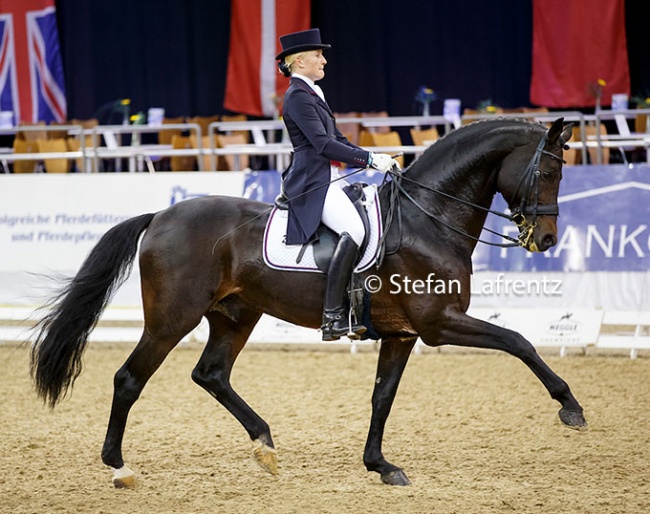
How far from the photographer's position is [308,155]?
5.02 m

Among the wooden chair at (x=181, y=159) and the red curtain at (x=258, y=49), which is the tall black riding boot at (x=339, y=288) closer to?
the wooden chair at (x=181, y=159)

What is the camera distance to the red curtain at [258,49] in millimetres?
16141

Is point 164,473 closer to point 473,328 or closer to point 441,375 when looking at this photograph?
point 473,328

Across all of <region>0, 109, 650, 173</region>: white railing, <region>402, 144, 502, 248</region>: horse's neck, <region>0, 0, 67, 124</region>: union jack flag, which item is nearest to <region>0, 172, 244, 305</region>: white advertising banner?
<region>0, 109, 650, 173</region>: white railing

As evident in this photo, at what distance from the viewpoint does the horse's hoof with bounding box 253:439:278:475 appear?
16.7ft

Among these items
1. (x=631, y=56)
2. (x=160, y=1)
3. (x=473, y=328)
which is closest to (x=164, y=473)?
(x=473, y=328)

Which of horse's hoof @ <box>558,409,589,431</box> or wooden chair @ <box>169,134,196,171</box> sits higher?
wooden chair @ <box>169,134,196,171</box>

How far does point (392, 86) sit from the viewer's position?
1680cm

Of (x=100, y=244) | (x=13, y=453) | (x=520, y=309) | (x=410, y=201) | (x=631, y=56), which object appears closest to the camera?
(x=410, y=201)

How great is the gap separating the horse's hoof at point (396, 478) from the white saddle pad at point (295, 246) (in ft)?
3.43

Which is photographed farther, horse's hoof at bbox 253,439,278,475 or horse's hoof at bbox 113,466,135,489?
horse's hoof at bbox 253,439,278,475

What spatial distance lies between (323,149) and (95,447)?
2.43 metres

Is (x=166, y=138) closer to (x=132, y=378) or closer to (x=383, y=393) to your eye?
(x=132, y=378)

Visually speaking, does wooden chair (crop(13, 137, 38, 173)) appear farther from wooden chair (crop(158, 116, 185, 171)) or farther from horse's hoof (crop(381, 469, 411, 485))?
horse's hoof (crop(381, 469, 411, 485))
